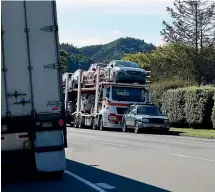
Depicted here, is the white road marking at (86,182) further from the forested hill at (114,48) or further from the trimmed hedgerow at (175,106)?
the forested hill at (114,48)

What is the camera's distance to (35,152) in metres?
10.4

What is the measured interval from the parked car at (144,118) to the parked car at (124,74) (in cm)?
206

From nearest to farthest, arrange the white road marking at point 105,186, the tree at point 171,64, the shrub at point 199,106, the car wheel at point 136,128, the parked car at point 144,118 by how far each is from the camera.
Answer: the white road marking at point 105,186 < the parked car at point 144,118 < the car wheel at point 136,128 < the shrub at point 199,106 < the tree at point 171,64

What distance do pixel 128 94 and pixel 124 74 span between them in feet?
4.87

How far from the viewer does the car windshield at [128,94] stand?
34.4 meters

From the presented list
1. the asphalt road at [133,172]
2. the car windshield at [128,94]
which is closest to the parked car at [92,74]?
the car windshield at [128,94]

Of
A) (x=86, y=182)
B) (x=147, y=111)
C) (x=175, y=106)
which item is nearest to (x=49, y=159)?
(x=86, y=182)

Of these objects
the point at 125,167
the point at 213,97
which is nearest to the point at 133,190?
the point at 125,167

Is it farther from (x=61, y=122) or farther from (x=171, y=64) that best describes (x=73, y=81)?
(x=61, y=122)

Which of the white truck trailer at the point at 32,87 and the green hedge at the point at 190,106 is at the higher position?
the white truck trailer at the point at 32,87

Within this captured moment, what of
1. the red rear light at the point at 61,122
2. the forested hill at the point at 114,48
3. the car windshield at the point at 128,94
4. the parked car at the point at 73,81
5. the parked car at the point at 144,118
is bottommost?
the parked car at the point at 144,118

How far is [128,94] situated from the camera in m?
35.1

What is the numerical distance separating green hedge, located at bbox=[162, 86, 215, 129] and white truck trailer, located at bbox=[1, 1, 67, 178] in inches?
938

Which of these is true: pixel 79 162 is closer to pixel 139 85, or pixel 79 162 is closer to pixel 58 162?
pixel 58 162
